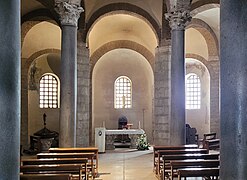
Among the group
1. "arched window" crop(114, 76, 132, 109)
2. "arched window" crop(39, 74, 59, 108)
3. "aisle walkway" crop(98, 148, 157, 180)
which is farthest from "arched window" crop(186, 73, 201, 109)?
"arched window" crop(39, 74, 59, 108)

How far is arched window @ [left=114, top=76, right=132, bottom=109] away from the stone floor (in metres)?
7.82

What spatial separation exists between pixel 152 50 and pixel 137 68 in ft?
10.8

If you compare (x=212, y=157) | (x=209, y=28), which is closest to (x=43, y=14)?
(x=209, y=28)

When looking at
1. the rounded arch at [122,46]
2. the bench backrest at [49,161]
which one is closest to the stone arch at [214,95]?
the rounded arch at [122,46]

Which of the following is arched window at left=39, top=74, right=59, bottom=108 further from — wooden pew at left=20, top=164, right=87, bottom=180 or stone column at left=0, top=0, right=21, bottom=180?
stone column at left=0, top=0, right=21, bottom=180

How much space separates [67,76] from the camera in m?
10.1

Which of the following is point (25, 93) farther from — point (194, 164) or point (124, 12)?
point (194, 164)

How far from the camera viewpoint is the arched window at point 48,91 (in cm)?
2175

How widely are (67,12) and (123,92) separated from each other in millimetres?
13519

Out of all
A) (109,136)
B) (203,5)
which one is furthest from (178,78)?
(109,136)

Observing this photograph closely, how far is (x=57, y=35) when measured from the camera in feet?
61.4

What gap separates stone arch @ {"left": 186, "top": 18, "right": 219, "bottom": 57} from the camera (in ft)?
55.9

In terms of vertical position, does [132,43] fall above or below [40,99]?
above

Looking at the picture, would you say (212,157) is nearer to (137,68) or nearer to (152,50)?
(152,50)
